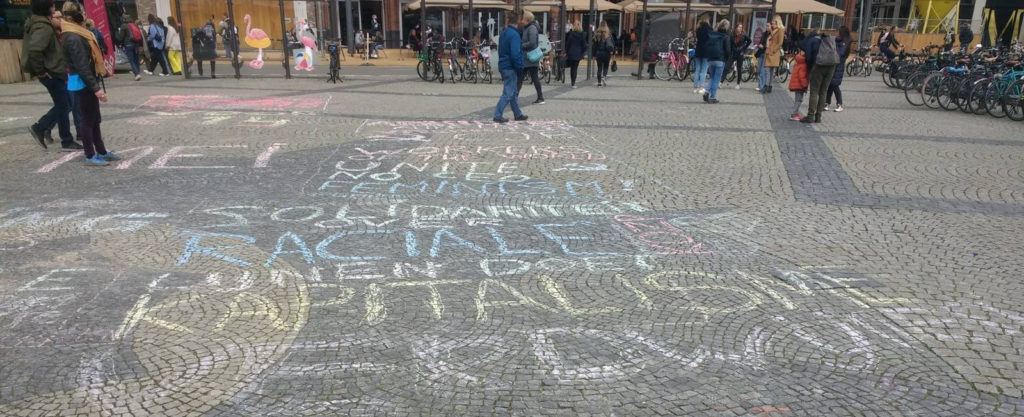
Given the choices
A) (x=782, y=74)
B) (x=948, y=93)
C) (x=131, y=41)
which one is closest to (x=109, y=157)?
(x=131, y=41)

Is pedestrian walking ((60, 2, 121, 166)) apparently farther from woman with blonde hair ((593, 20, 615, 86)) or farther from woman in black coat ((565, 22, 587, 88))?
woman with blonde hair ((593, 20, 615, 86))

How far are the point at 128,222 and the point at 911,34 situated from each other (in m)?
29.1

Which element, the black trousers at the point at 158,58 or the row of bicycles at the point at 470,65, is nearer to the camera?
→ the row of bicycles at the point at 470,65

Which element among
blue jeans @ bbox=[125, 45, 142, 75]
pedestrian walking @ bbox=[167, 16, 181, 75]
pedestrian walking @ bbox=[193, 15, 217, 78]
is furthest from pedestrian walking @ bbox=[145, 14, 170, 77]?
pedestrian walking @ bbox=[193, 15, 217, 78]

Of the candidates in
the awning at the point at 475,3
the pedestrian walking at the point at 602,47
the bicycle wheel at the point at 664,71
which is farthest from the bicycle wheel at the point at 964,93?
the awning at the point at 475,3

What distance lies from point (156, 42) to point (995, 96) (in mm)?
18037

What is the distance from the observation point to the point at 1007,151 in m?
8.28

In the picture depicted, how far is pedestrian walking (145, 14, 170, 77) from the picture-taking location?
53.2 ft

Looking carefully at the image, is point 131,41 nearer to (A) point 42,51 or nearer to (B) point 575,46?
(A) point 42,51

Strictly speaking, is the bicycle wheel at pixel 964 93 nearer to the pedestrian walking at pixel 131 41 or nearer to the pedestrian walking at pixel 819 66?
the pedestrian walking at pixel 819 66

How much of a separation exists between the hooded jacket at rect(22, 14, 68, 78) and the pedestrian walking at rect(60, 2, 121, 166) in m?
0.33

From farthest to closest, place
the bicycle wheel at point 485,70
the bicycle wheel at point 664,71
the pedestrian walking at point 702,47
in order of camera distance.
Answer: the bicycle wheel at point 664,71 → the bicycle wheel at point 485,70 → the pedestrian walking at point 702,47

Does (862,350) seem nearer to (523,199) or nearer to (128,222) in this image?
(523,199)

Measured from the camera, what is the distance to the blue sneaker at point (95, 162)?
6973 mm
